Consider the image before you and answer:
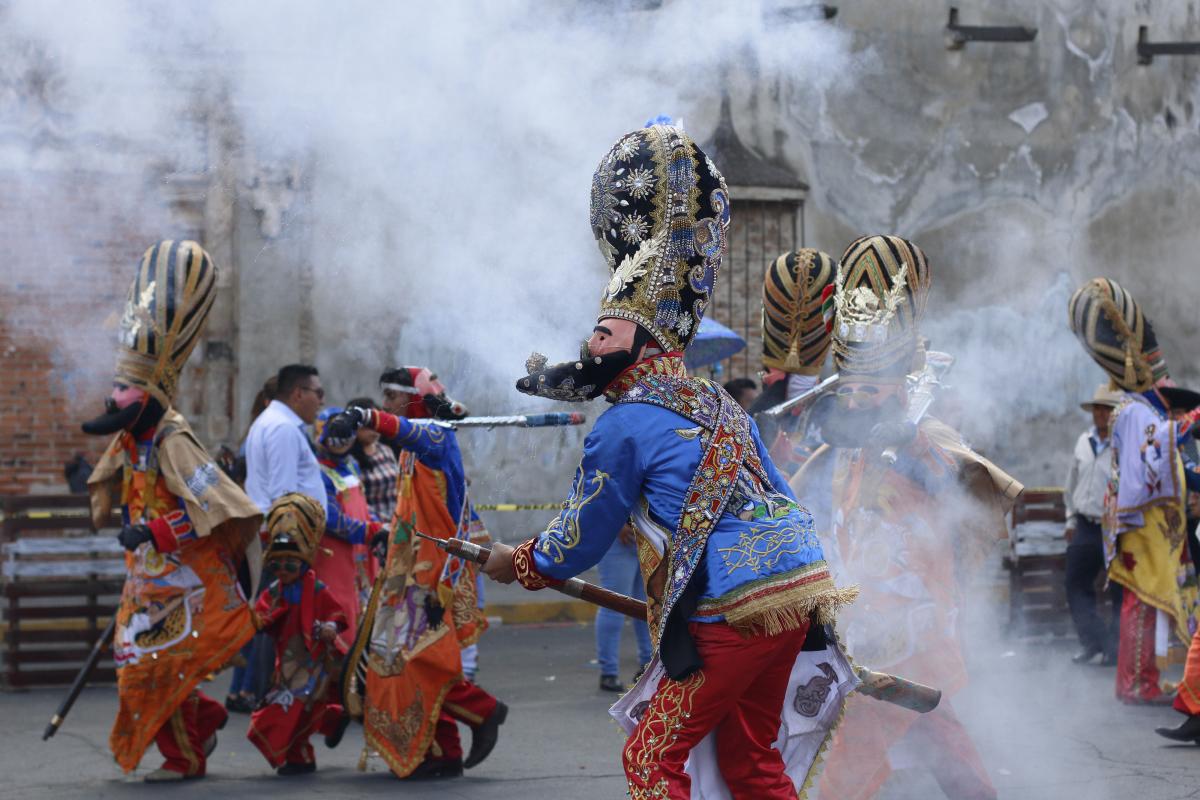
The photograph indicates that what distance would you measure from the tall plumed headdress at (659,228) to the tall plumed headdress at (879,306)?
63.5 inches

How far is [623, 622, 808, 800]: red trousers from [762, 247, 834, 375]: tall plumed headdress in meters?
3.78

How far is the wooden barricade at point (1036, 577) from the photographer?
1205 cm

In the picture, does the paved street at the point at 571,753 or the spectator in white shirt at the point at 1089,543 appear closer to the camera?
the paved street at the point at 571,753

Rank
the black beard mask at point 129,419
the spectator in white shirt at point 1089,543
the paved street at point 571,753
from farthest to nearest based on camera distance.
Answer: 1. the spectator in white shirt at point 1089,543
2. the black beard mask at point 129,419
3. the paved street at point 571,753

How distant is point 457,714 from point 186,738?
1171 millimetres

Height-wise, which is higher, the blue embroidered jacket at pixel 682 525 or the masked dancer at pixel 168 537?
the blue embroidered jacket at pixel 682 525

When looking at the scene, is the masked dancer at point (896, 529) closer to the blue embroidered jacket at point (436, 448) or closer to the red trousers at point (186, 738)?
the blue embroidered jacket at point (436, 448)

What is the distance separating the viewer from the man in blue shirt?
170 inches

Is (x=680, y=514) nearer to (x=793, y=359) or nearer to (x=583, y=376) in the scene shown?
(x=583, y=376)

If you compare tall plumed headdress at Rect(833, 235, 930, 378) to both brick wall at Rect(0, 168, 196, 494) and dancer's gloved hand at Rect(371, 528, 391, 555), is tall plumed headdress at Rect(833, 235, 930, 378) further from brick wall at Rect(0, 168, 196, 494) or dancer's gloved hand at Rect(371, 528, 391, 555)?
brick wall at Rect(0, 168, 196, 494)

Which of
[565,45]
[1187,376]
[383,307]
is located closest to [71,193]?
[383,307]

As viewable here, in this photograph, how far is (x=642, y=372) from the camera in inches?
176

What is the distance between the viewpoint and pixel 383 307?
8391mm

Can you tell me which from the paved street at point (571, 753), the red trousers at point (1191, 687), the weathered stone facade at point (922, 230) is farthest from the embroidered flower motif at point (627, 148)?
the weathered stone facade at point (922, 230)
